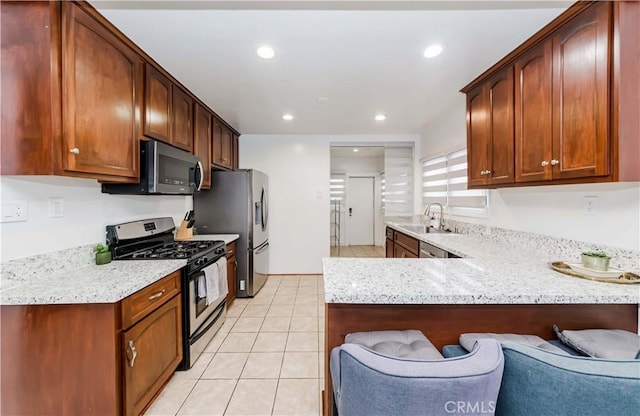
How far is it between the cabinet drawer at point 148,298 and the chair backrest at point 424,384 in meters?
1.28

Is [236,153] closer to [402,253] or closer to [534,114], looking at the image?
[402,253]

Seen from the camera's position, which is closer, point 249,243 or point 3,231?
A: point 3,231

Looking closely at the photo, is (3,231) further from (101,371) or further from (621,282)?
(621,282)

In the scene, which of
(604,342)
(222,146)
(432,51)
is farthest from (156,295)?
(222,146)

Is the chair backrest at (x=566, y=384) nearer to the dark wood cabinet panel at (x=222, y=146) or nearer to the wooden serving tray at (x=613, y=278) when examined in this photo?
the wooden serving tray at (x=613, y=278)

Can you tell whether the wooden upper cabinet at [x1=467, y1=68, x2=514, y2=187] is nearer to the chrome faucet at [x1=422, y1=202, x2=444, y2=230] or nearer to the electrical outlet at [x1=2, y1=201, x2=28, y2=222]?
the chrome faucet at [x1=422, y1=202, x2=444, y2=230]

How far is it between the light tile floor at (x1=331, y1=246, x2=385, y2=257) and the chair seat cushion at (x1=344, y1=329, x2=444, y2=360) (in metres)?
5.08

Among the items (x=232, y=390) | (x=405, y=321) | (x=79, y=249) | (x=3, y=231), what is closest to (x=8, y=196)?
(x=3, y=231)

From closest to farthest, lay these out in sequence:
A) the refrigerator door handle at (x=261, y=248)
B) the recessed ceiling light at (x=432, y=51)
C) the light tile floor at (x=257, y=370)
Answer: the light tile floor at (x=257, y=370)
the recessed ceiling light at (x=432, y=51)
the refrigerator door handle at (x=261, y=248)

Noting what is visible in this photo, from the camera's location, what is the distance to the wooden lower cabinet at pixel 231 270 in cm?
334

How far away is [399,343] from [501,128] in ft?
6.09

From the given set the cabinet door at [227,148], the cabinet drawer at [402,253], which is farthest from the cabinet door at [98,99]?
the cabinet drawer at [402,253]

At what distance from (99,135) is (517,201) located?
3097 millimetres

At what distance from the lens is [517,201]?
2445 mm
